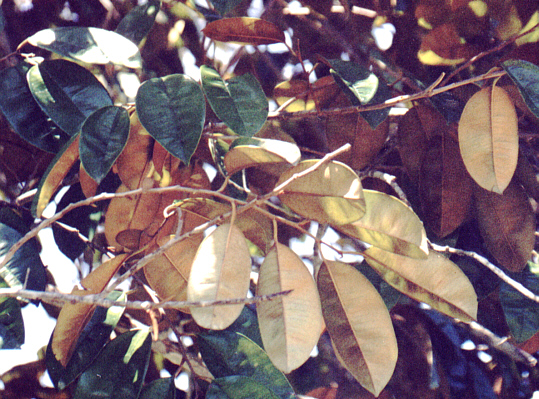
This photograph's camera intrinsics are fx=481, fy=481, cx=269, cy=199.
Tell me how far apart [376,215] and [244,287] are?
0.18m

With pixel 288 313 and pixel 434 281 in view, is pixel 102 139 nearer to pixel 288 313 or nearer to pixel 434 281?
pixel 288 313

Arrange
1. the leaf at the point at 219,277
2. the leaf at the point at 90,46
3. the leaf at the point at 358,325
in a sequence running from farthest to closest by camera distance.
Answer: the leaf at the point at 90,46 → the leaf at the point at 358,325 → the leaf at the point at 219,277

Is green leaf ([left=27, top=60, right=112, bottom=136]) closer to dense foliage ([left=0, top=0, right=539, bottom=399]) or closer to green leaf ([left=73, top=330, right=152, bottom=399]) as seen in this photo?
dense foliage ([left=0, top=0, right=539, bottom=399])

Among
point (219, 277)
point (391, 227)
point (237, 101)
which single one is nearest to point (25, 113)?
point (237, 101)

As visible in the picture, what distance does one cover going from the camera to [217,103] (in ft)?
2.09

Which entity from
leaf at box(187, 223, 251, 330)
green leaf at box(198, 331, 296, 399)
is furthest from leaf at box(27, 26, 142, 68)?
green leaf at box(198, 331, 296, 399)

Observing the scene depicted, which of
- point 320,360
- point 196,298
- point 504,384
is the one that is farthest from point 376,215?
point 504,384

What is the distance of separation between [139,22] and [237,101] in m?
0.33

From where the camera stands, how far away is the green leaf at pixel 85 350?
695mm

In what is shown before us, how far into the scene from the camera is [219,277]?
0.48 metres

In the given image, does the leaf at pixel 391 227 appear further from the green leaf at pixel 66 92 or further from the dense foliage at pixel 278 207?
the green leaf at pixel 66 92

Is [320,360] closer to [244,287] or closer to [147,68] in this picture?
[244,287]

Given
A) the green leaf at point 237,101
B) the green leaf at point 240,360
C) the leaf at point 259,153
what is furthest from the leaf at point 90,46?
the green leaf at point 240,360

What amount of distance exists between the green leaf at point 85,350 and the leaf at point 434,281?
41cm
